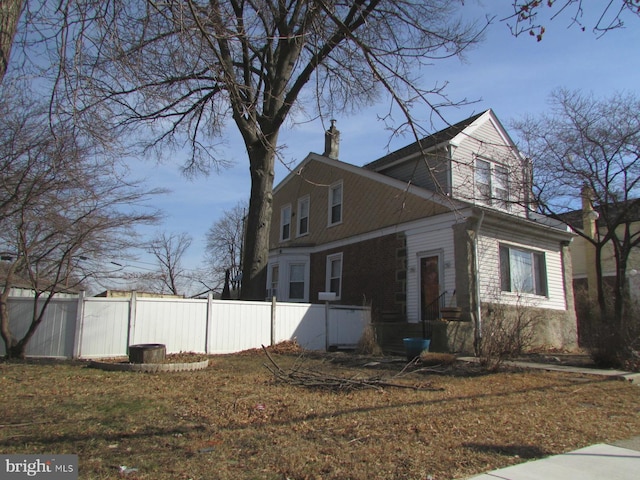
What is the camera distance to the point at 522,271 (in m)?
14.5

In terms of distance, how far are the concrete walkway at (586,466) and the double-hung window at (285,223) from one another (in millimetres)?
17858

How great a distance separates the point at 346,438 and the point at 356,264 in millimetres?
12595

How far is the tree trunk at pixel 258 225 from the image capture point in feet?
45.8

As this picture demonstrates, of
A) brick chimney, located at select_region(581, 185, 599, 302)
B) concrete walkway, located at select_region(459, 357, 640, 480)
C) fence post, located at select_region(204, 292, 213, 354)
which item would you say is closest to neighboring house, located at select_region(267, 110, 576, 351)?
brick chimney, located at select_region(581, 185, 599, 302)

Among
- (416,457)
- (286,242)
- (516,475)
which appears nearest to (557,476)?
(516,475)

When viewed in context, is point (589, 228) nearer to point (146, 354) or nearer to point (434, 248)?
point (434, 248)

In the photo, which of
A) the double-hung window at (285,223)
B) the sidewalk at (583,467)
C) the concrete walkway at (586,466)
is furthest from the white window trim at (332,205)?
the sidewalk at (583,467)

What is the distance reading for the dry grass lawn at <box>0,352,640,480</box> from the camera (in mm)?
3658

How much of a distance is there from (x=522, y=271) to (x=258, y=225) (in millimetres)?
8494

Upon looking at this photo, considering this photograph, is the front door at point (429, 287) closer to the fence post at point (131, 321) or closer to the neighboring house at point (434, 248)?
the neighboring house at point (434, 248)

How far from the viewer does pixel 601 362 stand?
950cm

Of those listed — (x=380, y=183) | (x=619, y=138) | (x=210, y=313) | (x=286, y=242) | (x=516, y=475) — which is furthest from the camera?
(x=286, y=242)

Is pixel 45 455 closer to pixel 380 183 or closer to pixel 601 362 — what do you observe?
pixel 601 362

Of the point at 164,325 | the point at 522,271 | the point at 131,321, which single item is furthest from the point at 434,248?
the point at 131,321
